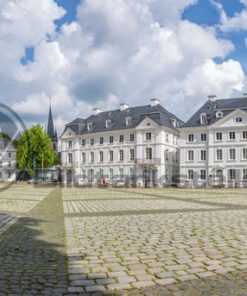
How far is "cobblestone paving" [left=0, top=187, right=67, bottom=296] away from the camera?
488 cm

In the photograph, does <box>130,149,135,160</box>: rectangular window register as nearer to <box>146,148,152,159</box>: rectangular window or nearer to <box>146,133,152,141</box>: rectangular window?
<box>146,148,152,159</box>: rectangular window

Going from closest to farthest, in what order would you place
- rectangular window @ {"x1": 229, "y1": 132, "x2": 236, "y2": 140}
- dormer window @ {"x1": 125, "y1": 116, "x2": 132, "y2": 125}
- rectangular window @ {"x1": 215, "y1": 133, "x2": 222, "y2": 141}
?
rectangular window @ {"x1": 229, "y1": 132, "x2": 236, "y2": 140} → rectangular window @ {"x1": 215, "y1": 133, "x2": 222, "y2": 141} → dormer window @ {"x1": 125, "y1": 116, "x2": 132, "y2": 125}

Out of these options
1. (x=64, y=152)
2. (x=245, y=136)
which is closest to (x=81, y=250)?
(x=245, y=136)

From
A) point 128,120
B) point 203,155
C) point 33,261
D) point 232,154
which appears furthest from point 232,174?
point 33,261

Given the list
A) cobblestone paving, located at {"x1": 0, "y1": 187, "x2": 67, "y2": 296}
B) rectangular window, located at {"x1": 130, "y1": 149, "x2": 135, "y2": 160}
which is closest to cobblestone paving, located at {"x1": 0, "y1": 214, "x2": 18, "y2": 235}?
cobblestone paving, located at {"x1": 0, "y1": 187, "x2": 67, "y2": 296}

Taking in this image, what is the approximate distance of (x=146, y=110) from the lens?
62281 mm

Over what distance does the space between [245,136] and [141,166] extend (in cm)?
1663

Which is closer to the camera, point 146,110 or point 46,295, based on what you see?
point 46,295

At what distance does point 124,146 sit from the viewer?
62281 mm

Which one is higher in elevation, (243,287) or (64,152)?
(64,152)

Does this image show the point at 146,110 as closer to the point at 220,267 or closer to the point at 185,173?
the point at 185,173

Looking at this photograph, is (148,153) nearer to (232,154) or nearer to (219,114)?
(219,114)

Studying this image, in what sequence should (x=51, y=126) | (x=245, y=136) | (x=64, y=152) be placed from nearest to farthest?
1. (x=245, y=136)
2. (x=64, y=152)
3. (x=51, y=126)

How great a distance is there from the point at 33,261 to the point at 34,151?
62.0 m
